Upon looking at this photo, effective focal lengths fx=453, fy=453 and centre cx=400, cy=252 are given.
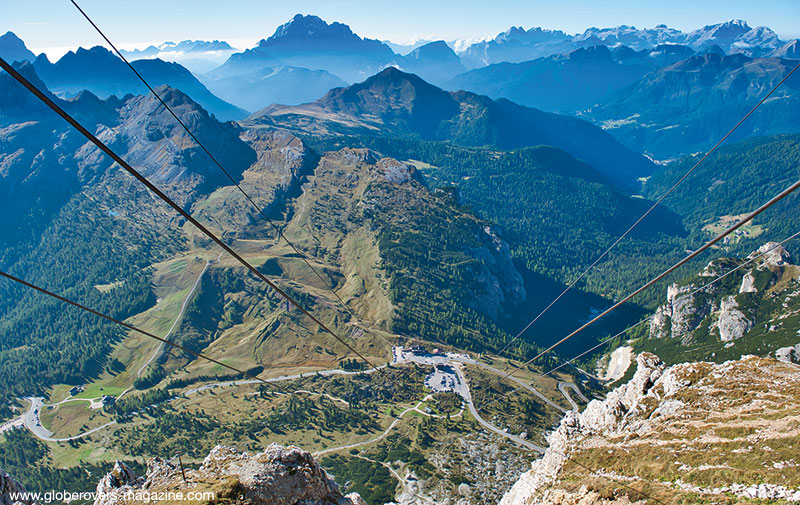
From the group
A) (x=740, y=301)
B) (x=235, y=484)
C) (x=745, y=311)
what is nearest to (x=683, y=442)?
(x=235, y=484)

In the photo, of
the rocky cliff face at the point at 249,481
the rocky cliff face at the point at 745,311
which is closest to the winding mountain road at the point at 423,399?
the rocky cliff face at the point at 745,311

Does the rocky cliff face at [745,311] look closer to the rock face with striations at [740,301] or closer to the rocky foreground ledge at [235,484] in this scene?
the rock face with striations at [740,301]

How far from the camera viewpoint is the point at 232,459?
128ft

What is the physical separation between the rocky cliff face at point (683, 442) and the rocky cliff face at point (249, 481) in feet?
78.3

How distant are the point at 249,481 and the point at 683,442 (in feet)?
134

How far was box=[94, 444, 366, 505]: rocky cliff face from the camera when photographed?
33062 millimetres

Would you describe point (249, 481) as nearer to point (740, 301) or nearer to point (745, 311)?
point (745, 311)

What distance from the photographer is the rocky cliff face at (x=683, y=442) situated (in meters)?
35.9

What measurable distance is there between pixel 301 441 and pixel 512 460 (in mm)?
60783

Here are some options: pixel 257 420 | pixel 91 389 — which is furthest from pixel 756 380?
pixel 91 389

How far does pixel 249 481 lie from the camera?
33.7 m

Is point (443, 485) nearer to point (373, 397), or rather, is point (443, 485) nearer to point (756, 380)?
point (373, 397)

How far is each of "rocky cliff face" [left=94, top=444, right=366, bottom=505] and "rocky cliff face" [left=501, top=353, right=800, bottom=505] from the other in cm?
2386

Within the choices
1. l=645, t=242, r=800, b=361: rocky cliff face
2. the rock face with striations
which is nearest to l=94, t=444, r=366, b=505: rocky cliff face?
l=645, t=242, r=800, b=361: rocky cliff face
